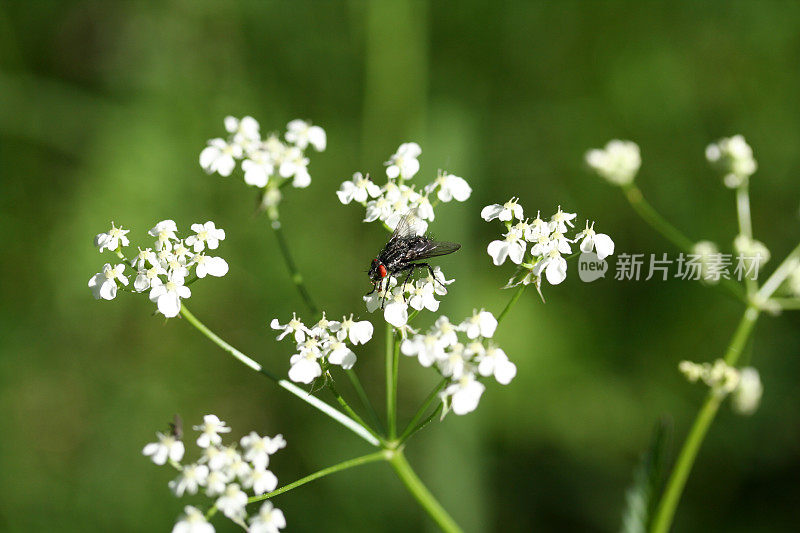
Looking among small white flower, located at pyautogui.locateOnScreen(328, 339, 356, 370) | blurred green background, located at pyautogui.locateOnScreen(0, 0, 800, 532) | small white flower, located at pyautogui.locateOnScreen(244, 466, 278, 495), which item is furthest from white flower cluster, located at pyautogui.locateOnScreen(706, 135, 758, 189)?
small white flower, located at pyautogui.locateOnScreen(244, 466, 278, 495)

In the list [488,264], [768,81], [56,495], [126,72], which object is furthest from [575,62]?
[56,495]

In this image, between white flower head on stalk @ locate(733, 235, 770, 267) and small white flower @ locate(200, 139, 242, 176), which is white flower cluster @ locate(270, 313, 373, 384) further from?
white flower head on stalk @ locate(733, 235, 770, 267)

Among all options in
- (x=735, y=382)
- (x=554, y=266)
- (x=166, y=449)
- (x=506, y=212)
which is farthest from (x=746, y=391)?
(x=166, y=449)

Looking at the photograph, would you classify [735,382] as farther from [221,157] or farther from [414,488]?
[221,157]

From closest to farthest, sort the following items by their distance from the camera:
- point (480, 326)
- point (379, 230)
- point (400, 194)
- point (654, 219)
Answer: point (480, 326), point (400, 194), point (654, 219), point (379, 230)

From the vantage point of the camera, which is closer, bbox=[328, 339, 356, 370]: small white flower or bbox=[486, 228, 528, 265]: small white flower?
bbox=[328, 339, 356, 370]: small white flower

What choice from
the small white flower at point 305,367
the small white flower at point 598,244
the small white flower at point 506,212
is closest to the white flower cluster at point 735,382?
the small white flower at point 598,244

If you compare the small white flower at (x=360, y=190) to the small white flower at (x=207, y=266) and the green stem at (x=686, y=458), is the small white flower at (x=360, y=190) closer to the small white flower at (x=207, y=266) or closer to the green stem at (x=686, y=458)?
the small white flower at (x=207, y=266)
